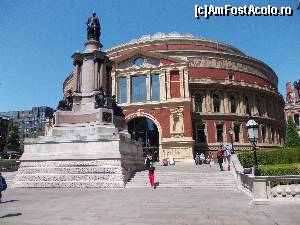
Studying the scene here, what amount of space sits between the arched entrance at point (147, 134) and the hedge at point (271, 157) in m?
20.1

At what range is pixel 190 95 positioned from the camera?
160 ft

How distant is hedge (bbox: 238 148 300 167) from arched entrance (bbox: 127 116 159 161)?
66.0 ft

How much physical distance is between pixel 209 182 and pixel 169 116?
22989mm

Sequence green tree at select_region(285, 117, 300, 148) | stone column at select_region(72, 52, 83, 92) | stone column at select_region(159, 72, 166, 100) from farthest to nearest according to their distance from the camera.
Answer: stone column at select_region(159, 72, 166, 100) → green tree at select_region(285, 117, 300, 148) → stone column at select_region(72, 52, 83, 92)

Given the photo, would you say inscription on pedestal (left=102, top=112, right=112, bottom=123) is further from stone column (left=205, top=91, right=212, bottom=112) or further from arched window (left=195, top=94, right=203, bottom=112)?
stone column (left=205, top=91, right=212, bottom=112)

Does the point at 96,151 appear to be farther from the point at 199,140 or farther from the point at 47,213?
the point at 199,140

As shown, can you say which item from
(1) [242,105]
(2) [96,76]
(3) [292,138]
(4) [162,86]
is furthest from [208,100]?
(2) [96,76]

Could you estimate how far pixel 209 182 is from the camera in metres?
18.5

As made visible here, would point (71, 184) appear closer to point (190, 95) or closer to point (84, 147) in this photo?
point (84, 147)

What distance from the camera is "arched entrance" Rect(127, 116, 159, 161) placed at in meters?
42.7

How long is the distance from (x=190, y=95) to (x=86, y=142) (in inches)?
1223

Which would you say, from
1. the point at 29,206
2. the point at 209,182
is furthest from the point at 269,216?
the point at 209,182

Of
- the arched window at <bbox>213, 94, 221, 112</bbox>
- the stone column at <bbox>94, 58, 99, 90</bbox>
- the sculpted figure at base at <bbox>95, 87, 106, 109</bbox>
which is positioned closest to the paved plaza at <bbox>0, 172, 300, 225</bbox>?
the sculpted figure at base at <bbox>95, 87, 106, 109</bbox>

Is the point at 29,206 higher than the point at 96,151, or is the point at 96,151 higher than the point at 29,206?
the point at 96,151
